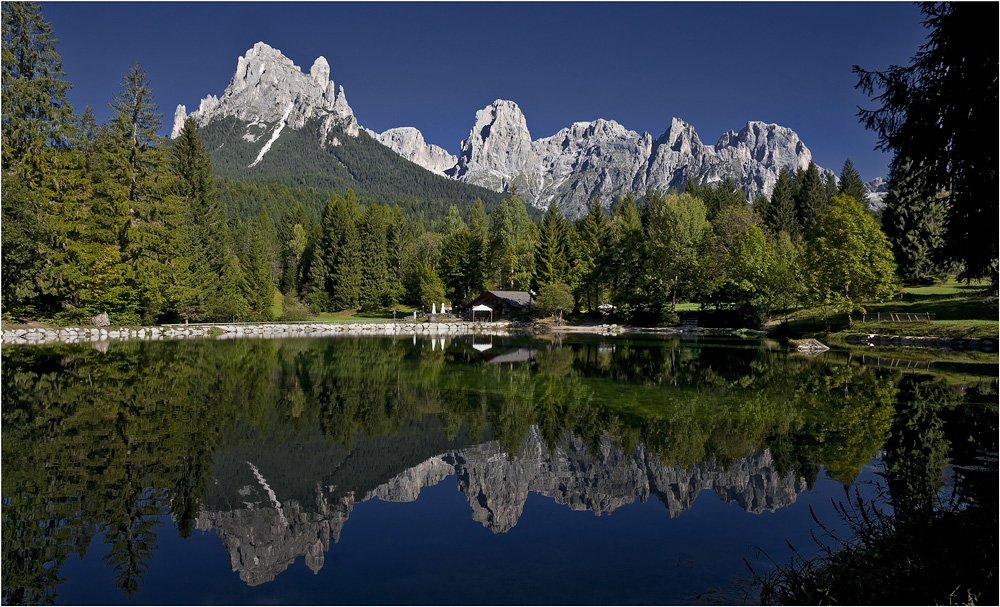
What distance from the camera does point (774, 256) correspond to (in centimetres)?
4975

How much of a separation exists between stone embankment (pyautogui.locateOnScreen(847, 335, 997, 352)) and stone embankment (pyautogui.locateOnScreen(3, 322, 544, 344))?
27106mm

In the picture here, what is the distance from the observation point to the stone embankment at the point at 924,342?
96.8 ft

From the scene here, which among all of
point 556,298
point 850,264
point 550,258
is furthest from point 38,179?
point 850,264

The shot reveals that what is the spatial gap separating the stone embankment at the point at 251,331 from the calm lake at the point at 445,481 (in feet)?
61.6

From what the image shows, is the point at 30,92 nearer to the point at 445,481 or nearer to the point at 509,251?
the point at 445,481

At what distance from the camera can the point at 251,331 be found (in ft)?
147

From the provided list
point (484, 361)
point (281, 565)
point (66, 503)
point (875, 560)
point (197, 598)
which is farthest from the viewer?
point (484, 361)

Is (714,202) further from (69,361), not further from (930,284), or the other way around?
(69,361)

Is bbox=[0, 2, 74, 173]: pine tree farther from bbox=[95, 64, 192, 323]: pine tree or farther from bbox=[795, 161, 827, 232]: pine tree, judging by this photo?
bbox=[795, 161, 827, 232]: pine tree

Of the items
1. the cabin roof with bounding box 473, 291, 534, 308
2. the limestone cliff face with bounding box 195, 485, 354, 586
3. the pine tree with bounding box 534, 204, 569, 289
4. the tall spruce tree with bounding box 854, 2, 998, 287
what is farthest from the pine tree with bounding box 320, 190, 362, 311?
the tall spruce tree with bounding box 854, 2, 998, 287

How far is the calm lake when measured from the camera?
614 cm

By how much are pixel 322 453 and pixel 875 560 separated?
8627mm

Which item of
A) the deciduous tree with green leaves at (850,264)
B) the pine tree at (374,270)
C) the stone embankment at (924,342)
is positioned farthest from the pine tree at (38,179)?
the stone embankment at (924,342)

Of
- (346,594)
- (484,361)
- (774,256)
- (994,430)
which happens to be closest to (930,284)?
(774,256)
